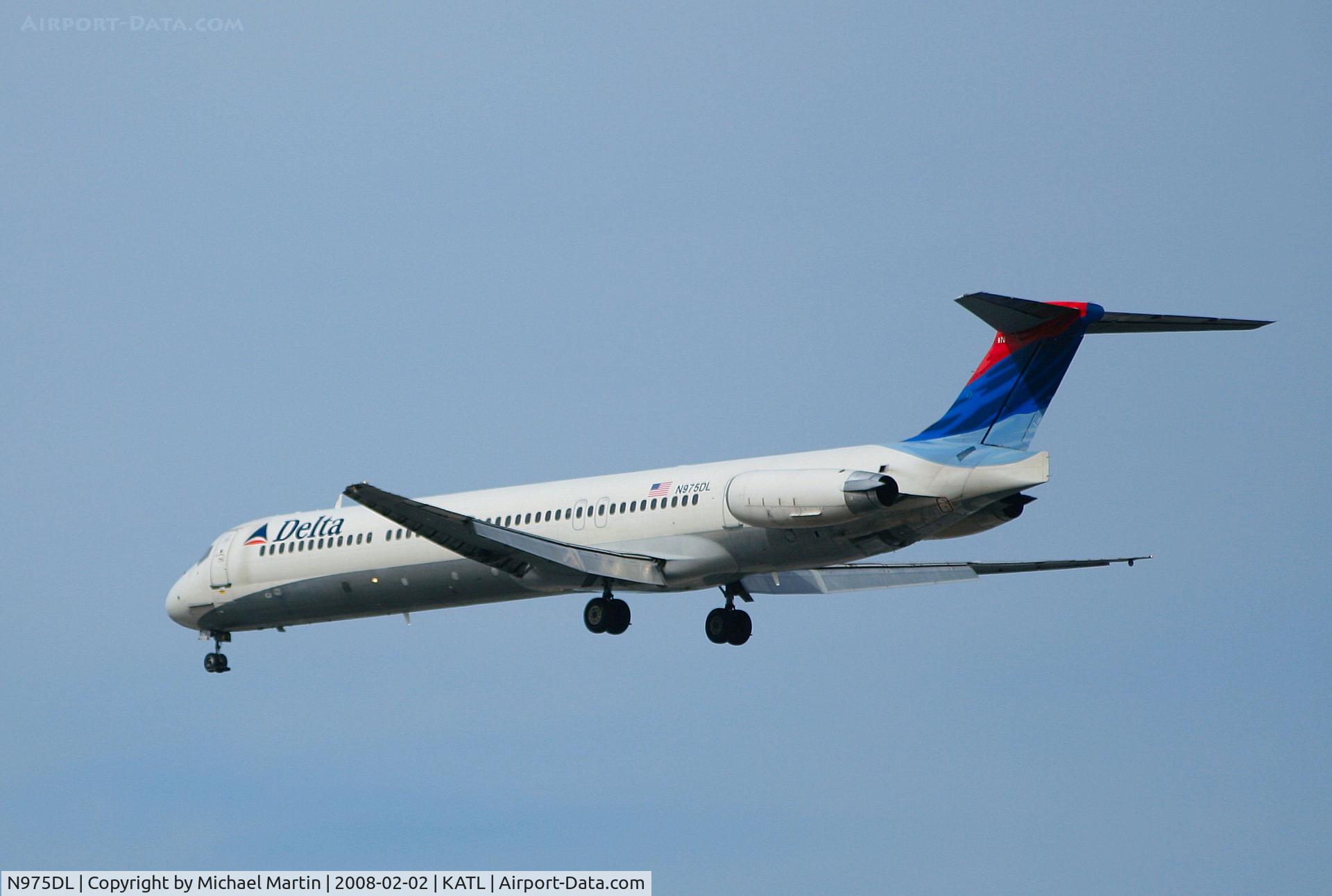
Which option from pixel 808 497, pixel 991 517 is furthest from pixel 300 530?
pixel 991 517

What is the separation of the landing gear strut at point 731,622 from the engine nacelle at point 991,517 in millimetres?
4687

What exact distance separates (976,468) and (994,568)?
20.6 ft

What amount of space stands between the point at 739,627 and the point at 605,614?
2.51m

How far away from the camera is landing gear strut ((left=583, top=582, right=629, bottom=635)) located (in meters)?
33.2

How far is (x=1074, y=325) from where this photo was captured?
29406 mm

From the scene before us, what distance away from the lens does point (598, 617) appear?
3322 centimetres

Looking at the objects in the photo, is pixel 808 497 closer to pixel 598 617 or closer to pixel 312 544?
pixel 598 617

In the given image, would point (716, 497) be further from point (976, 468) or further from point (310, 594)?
point (310, 594)

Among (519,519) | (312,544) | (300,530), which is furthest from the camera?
(300,530)

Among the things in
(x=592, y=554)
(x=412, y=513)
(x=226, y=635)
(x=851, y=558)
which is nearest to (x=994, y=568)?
(x=851, y=558)

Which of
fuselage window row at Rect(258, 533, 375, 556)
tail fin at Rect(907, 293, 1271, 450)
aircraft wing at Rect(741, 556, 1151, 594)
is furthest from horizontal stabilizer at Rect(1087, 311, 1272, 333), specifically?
fuselage window row at Rect(258, 533, 375, 556)

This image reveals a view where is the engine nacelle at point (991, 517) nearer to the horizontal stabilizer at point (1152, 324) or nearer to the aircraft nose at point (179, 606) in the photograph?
the horizontal stabilizer at point (1152, 324)

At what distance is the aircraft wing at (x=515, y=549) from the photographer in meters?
31.6

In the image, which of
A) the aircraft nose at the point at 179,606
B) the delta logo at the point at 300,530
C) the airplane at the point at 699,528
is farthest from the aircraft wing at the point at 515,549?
the aircraft nose at the point at 179,606
